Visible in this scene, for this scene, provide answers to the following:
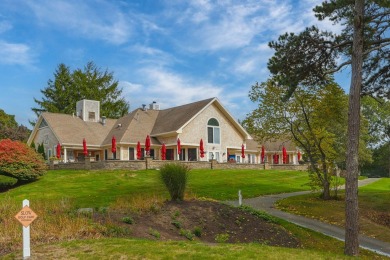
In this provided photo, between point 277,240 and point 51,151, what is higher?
point 51,151

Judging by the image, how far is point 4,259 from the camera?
7938 mm

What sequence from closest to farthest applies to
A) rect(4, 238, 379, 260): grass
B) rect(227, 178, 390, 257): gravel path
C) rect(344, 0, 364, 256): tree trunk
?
rect(4, 238, 379, 260): grass → rect(344, 0, 364, 256): tree trunk → rect(227, 178, 390, 257): gravel path

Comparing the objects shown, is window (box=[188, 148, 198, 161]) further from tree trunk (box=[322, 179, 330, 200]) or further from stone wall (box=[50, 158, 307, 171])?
tree trunk (box=[322, 179, 330, 200])

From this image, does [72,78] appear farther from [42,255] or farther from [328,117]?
[42,255]

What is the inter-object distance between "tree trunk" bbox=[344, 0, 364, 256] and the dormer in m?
38.5

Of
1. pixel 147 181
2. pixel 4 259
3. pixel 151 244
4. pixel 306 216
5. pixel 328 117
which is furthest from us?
pixel 147 181

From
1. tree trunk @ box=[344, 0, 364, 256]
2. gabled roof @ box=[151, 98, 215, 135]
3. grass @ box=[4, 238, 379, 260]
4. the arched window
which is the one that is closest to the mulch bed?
grass @ box=[4, 238, 379, 260]

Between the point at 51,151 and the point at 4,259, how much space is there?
3760cm

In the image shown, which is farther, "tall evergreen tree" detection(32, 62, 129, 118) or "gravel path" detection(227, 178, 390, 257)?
"tall evergreen tree" detection(32, 62, 129, 118)

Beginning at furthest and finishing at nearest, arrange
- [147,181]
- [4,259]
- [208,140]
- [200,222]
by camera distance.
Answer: [208,140]
[147,181]
[200,222]
[4,259]

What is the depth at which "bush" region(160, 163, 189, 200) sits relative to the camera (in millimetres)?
14219

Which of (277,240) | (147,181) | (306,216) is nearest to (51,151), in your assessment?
(147,181)

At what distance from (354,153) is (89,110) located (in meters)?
39.6

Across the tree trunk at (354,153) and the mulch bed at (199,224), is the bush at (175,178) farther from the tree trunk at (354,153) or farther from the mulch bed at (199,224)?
the tree trunk at (354,153)
